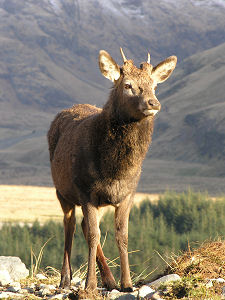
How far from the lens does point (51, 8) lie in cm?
14612

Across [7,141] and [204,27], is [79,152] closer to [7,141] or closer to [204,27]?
[7,141]

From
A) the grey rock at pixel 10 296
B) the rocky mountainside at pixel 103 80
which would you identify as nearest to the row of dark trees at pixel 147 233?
the grey rock at pixel 10 296

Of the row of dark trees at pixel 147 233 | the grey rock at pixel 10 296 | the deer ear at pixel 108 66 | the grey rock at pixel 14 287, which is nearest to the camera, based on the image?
the grey rock at pixel 10 296

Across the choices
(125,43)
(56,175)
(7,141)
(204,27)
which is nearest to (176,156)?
(7,141)

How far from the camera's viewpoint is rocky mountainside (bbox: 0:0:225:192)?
54.5 meters

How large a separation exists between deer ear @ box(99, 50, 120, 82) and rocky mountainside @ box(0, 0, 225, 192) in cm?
3427

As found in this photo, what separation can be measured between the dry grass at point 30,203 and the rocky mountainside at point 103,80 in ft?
14.4

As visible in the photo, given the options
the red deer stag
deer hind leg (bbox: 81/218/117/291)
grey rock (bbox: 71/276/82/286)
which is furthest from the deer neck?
grey rock (bbox: 71/276/82/286)

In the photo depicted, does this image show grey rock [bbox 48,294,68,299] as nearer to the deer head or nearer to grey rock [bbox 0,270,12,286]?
grey rock [bbox 0,270,12,286]

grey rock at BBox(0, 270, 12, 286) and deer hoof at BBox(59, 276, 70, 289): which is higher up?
deer hoof at BBox(59, 276, 70, 289)

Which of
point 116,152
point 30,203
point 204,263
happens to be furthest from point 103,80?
point 116,152

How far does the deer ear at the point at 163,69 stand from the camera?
7.02 meters

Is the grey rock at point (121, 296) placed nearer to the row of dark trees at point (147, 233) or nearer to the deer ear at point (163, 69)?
the deer ear at point (163, 69)

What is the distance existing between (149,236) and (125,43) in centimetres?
12791
